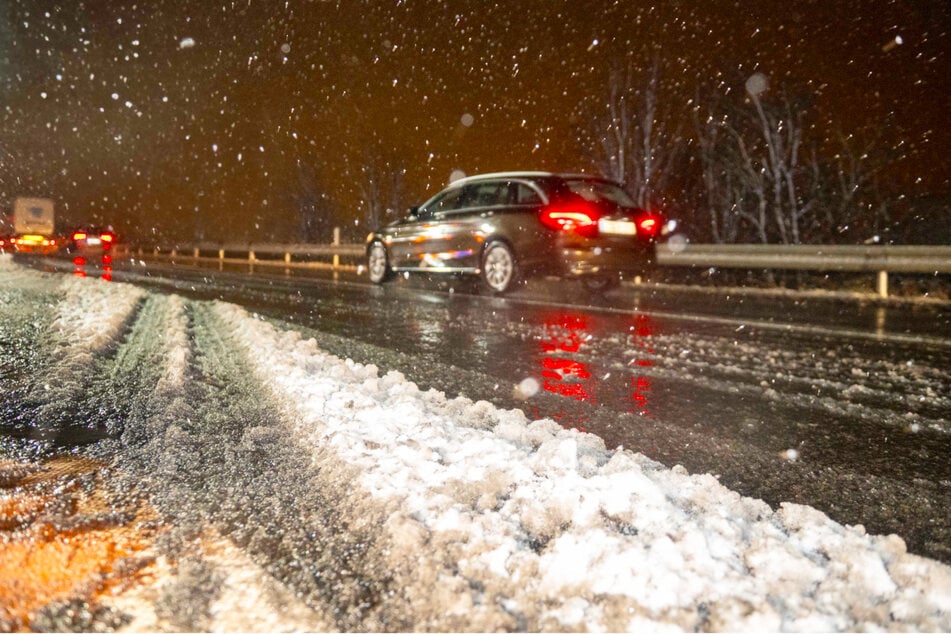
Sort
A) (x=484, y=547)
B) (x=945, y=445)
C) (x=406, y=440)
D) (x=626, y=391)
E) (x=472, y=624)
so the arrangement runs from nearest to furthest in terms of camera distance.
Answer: (x=472, y=624)
(x=484, y=547)
(x=406, y=440)
(x=945, y=445)
(x=626, y=391)

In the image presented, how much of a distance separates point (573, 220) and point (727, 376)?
188 inches

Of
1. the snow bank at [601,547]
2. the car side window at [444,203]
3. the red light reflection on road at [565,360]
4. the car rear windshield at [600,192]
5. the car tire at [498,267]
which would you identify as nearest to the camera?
the snow bank at [601,547]

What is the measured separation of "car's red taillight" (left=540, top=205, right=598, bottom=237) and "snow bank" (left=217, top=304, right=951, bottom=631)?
6477 mm

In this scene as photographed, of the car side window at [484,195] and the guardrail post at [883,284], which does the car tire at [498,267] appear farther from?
the guardrail post at [883,284]

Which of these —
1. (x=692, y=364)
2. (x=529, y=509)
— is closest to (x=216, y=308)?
(x=692, y=364)

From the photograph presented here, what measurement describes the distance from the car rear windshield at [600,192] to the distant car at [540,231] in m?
0.01

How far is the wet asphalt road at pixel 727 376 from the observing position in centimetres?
310

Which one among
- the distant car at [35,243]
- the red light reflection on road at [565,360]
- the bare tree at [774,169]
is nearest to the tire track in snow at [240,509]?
the red light reflection on road at [565,360]

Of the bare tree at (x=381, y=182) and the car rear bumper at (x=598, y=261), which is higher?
the bare tree at (x=381, y=182)

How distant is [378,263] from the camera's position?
13484 millimetres

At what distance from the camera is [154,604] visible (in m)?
1.98

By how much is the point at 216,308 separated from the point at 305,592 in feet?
25.3

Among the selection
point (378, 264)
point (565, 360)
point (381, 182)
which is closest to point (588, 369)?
point (565, 360)

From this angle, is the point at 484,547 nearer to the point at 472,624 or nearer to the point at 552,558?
the point at 552,558
